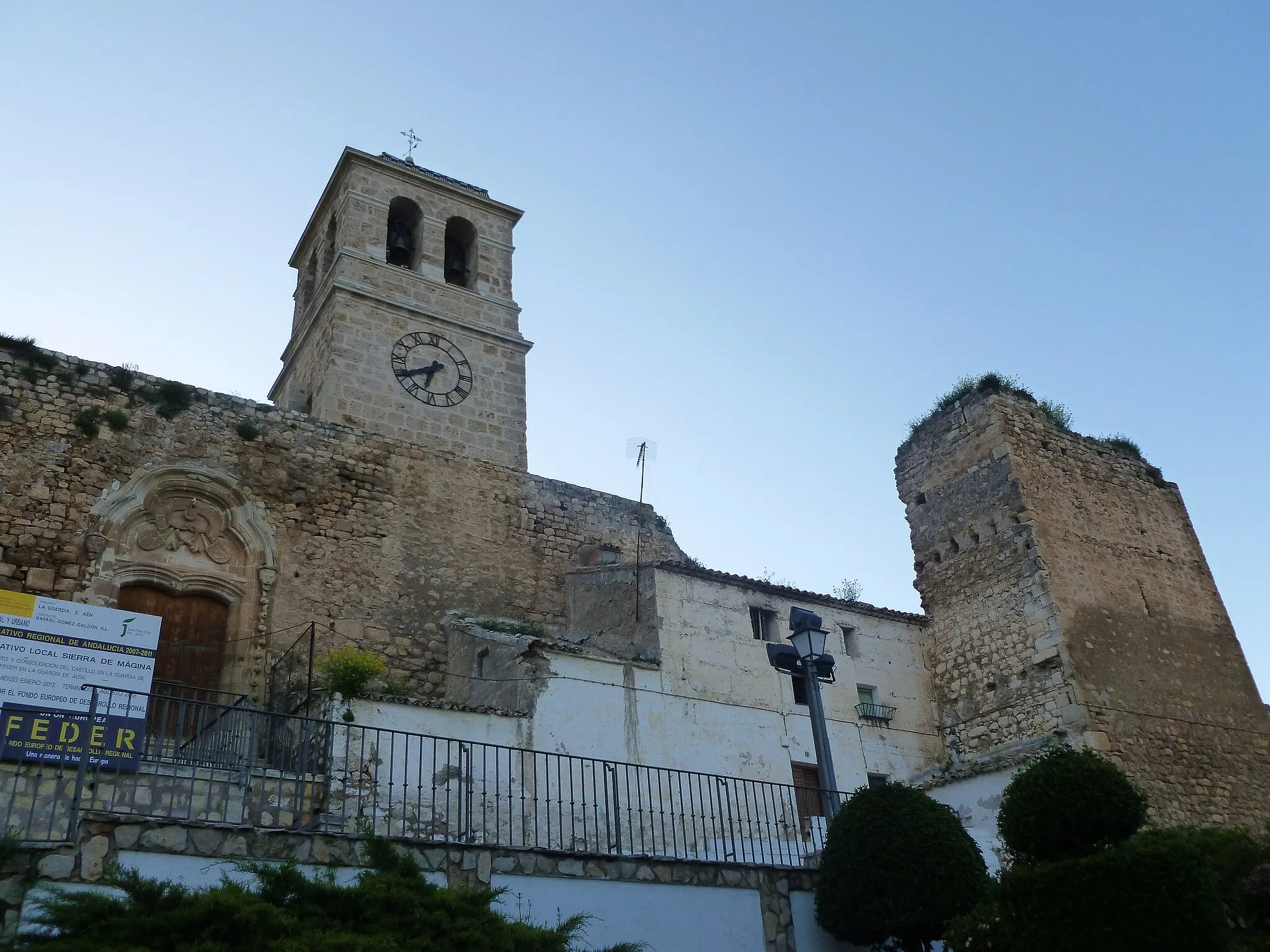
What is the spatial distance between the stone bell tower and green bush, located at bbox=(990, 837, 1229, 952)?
1219 centimetres

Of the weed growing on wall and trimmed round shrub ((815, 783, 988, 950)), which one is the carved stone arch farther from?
trimmed round shrub ((815, 783, 988, 950))

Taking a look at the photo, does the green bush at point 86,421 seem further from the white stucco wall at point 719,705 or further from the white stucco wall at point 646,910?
the white stucco wall at point 646,910

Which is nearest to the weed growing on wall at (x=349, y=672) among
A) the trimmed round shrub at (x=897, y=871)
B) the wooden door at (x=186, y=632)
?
the wooden door at (x=186, y=632)

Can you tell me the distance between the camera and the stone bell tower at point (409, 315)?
18.6m

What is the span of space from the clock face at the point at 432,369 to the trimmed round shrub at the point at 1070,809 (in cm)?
1213

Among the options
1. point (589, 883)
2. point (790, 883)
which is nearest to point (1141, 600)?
point (790, 883)

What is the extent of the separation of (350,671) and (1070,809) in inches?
289

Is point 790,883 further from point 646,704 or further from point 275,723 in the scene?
point 275,723

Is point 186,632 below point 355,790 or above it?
above

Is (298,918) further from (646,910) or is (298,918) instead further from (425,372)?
(425,372)

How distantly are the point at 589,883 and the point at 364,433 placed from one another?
9664 millimetres

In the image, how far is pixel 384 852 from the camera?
319 inches

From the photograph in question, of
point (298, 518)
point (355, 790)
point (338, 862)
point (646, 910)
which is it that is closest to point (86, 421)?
point (298, 518)

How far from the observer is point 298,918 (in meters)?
7.10
